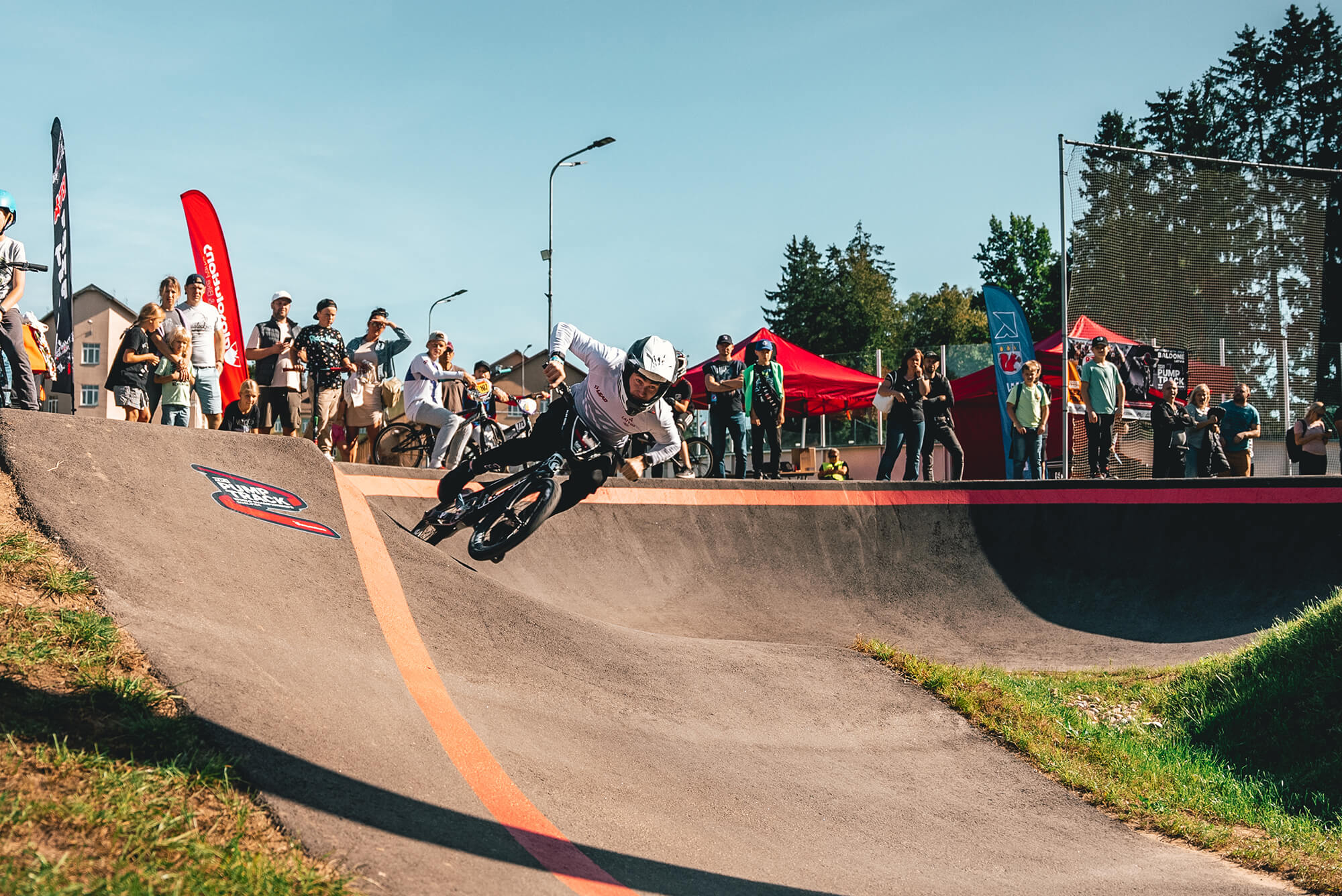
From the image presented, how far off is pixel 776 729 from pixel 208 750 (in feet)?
12.2

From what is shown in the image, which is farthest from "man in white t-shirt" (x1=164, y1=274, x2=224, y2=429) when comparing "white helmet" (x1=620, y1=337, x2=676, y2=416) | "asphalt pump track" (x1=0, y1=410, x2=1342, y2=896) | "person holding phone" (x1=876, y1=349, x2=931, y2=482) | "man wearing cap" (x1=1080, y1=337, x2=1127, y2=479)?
"man wearing cap" (x1=1080, y1=337, x2=1127, y2=479)

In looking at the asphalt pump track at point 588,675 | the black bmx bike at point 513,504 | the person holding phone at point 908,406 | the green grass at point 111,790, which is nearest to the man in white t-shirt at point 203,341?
the asphalt pump track at point 588,675

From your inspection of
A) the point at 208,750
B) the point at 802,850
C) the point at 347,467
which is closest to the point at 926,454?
the point at 347,467

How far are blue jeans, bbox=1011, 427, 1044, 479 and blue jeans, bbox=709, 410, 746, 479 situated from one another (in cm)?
380

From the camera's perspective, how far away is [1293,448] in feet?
46.3

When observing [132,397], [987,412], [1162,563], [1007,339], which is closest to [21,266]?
[132,397]

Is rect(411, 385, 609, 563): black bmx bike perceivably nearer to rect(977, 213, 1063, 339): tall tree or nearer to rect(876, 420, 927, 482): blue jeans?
rect(876, 420, 927, 482): blue jeans

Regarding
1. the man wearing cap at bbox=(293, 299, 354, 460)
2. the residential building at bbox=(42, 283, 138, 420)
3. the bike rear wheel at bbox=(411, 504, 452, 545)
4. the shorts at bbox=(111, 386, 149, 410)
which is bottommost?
the bike rear wheel at bbox=(411, 504, 452, 545)

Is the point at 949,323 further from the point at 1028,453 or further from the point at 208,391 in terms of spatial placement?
the point at 208,391

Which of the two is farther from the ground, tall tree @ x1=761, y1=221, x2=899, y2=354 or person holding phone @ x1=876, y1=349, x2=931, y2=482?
tall tree @ x1=761, y1=221, x2=899, y2=354

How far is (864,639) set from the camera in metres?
8.32

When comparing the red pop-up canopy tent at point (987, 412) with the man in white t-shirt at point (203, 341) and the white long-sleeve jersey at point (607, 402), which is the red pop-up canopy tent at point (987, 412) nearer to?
the white long-sleeve jersey at point (607, 402)

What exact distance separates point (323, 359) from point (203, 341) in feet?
4.71

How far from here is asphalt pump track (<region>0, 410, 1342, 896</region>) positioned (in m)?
3.66
